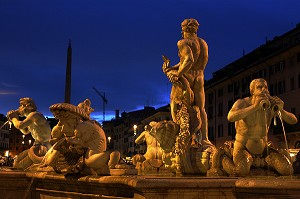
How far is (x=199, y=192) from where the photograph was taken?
19.6 ft

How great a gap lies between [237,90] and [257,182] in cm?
5456

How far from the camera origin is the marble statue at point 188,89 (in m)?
10.6

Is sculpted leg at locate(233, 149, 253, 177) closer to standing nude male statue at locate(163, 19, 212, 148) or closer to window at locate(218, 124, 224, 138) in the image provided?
standing nude male statue at locate(163, 19, 212, 148)

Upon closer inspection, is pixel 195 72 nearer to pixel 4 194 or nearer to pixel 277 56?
pixel 4 194

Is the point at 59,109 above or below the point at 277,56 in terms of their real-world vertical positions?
below

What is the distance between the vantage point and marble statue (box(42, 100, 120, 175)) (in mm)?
7461

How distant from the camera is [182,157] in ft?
33.4

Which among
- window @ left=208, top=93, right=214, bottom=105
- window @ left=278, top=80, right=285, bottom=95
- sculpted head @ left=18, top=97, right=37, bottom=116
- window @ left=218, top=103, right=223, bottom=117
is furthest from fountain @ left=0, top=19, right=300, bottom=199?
window @ left=208, top=93, right=214, bottom=105

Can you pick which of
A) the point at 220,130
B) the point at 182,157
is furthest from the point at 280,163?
the point at 220,130

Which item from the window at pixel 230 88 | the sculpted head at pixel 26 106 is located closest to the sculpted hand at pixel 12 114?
the sculpted head at pixel 26 106

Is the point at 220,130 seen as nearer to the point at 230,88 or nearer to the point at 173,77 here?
the point at 230,88

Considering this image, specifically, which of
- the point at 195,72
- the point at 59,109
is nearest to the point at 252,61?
the point at 195,72

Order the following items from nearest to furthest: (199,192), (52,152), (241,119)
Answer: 1. (199,192)
2. (52,152)
3. (241,119)

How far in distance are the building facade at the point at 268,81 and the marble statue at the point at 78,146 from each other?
126 feet
